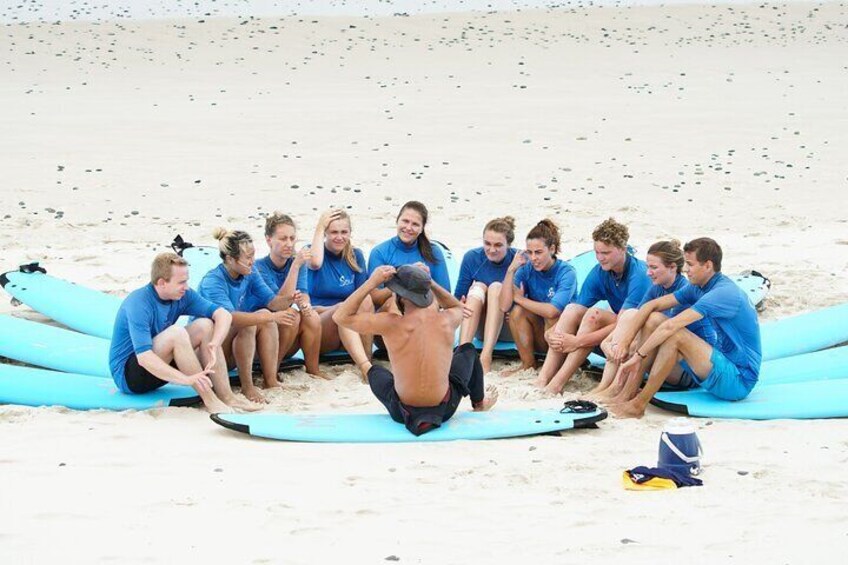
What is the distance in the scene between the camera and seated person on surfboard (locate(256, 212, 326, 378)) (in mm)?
8961

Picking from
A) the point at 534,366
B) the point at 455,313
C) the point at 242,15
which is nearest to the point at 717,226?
the point at 534,366

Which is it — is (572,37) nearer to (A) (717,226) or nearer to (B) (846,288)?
(A) (717,226)

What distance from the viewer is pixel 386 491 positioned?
661 centimetres

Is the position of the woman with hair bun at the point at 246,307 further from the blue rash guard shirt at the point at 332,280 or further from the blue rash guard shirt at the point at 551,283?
the blue rash guard shirt at the point at 551,283

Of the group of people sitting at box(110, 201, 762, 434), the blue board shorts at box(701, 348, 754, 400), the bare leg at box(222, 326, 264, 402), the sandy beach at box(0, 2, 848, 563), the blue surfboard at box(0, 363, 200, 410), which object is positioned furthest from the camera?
the bare leg at box(222, 326, 264, 402)

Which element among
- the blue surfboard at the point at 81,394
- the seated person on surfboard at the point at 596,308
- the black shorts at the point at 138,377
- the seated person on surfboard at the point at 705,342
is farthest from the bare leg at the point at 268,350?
the seated person on surfboard at the point at 705,342

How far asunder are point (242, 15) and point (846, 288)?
1888 cm

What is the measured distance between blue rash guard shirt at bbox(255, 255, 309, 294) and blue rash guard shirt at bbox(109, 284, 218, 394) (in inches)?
31.5

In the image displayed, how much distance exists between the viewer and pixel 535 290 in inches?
370

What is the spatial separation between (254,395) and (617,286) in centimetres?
237

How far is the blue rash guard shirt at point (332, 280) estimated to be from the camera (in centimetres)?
948

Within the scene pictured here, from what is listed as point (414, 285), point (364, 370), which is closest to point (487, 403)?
point (414, 285)

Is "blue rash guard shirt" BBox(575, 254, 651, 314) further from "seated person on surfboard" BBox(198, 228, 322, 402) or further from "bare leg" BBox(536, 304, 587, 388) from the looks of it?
"seated person on surfboard" BBox(198, 228, 322, 402)

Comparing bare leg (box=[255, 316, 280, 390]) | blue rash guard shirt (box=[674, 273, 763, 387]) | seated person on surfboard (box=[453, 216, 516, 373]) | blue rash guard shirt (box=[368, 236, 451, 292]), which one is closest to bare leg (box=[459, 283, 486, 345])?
seated person on surfboard (box=[453, 216, 516, 373])
